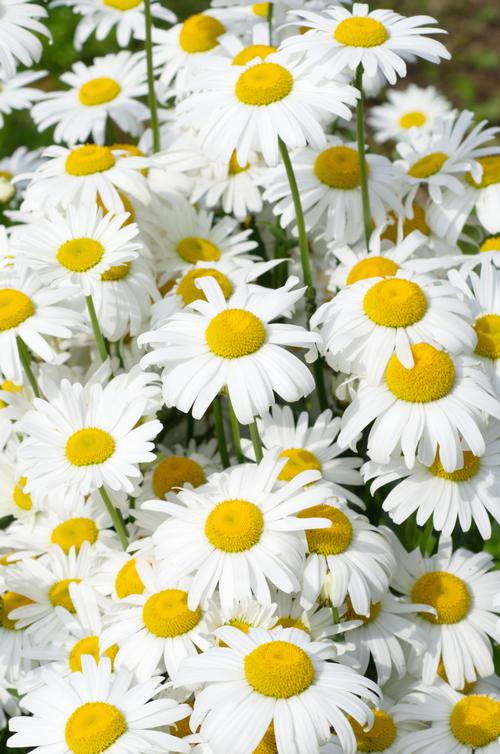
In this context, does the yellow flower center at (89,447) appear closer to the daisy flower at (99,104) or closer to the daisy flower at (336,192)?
the daisy flower at (336,192)

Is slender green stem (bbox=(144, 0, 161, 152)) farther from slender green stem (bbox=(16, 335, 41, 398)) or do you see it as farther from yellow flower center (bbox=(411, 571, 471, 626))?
yellow flower center (bbox=(411, 571, 471, 626))

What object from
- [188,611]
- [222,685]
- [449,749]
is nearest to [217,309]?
[188,611]

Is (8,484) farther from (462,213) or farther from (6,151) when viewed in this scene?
(6,151)

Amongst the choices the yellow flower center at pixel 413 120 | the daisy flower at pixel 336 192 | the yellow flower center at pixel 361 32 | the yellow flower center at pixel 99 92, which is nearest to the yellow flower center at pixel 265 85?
the yellow flower center at pixel 361 32

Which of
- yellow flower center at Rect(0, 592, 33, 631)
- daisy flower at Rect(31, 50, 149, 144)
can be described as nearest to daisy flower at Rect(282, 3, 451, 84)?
daisy flower at Rect(31, 50, 149, 144)

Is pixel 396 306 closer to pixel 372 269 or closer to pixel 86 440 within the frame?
pixel 372 269

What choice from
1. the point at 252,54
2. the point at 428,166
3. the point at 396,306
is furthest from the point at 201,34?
the point at 396,306
